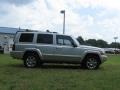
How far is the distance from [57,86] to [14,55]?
782 cm

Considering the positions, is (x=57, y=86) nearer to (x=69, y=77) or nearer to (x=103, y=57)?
(x=69, y=77)

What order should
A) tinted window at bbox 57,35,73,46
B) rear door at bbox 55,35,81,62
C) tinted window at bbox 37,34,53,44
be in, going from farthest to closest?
tinted window at bbox 37,34,53,44 → tinted window at bbox 57,35,73,46 → rear door at bbox 55,35,81,62

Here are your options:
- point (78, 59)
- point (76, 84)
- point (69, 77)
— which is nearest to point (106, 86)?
point (76, 84)

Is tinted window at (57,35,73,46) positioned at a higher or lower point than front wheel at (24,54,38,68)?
higher

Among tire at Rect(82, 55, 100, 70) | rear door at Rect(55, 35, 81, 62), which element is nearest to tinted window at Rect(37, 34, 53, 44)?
rear door at Rect(55, 35, 81, 62)

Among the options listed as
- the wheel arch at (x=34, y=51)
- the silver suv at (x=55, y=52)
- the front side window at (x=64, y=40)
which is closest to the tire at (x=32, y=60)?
the silver suv at (x=55, y=52)

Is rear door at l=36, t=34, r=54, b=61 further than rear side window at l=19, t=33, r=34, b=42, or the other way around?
rear side window at l=19, t=33, r=34, b=42

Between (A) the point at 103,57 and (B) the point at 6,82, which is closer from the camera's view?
(B) the point at 6,82

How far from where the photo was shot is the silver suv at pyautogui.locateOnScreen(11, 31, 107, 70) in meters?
19.6

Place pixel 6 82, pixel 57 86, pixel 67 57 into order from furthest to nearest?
1. pixel 67 57
2. pixel 6 82
3. pixel 57 86

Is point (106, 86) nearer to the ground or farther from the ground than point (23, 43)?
nearer to the ground

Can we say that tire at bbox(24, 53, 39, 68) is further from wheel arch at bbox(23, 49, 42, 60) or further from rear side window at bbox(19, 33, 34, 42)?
rear side window at bbox(19, 33, 34, 42)

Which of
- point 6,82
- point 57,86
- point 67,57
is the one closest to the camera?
point 57,86

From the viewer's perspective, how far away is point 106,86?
1244 centimetres
